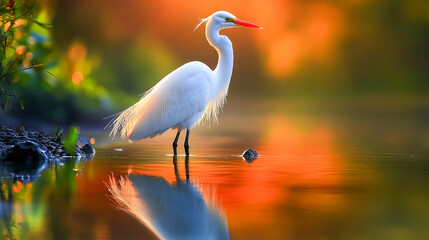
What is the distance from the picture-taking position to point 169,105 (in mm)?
5152

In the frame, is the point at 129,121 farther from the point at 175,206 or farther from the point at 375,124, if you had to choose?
the point at 375,124

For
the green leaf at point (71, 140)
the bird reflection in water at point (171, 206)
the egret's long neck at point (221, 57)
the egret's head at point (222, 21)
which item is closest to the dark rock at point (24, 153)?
the green leaf at point (71, 140)

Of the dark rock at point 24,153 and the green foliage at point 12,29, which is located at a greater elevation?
the green foliage at point 12,29

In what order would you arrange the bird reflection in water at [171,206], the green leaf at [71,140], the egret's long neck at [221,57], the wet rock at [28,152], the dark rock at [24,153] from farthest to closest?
the egret's long neck at [221,57], the green leaf at [71,140], the dark rock at [24,153], the wet rock at [28,152], the bird reflection in water at [171,206]

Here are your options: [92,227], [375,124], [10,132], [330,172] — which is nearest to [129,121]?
[10,132]

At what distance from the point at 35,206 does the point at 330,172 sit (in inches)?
76.6

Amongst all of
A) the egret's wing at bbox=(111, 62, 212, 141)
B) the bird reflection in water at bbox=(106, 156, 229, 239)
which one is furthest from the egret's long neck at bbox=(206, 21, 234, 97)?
the bird reflection in water at bbox=(106, 156, 229, 239)

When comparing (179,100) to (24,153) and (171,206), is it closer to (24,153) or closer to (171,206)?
(24,153)

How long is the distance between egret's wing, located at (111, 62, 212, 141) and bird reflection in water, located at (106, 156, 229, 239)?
144 cm

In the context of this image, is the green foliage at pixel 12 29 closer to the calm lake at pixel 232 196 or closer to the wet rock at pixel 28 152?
the wet rock at pixel 28 152

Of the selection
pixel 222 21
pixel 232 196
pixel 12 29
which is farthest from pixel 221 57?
pixel 232 196

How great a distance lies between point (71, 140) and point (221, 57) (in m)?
1.43

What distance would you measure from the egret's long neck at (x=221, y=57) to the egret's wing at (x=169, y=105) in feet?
0.63

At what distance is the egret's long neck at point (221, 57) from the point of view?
5.34 meters
